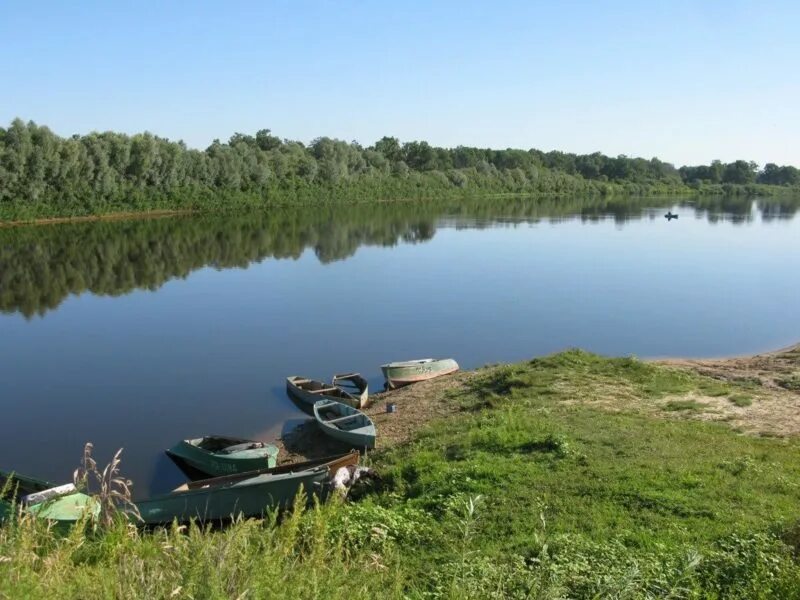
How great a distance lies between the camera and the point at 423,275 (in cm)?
4291

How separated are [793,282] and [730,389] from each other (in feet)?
103

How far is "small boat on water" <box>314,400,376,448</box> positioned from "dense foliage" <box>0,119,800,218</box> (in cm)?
5444

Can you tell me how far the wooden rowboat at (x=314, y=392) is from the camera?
19.2 m

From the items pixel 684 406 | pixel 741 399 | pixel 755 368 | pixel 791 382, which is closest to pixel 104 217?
pixel 755 368

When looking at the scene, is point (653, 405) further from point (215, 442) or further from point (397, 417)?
point (215, 442)

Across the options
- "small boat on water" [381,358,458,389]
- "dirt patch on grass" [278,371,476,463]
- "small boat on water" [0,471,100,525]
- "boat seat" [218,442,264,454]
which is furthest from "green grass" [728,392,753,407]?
"small boat on water" [0,471,100,525]

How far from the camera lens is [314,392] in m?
19.5

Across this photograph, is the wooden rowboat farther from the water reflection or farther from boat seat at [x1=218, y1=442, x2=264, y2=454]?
the water reflection

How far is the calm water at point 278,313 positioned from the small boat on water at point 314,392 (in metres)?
0.47

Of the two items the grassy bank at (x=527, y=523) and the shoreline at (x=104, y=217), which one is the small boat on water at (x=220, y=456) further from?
the shoreline at (x=104, y=217)

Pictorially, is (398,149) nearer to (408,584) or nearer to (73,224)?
(73,224)

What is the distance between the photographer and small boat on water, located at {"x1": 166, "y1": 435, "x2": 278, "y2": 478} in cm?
1423

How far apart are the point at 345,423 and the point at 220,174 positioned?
73.5 meters

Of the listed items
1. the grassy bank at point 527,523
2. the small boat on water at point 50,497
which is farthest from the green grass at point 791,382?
the small boat on water at point 50,497
